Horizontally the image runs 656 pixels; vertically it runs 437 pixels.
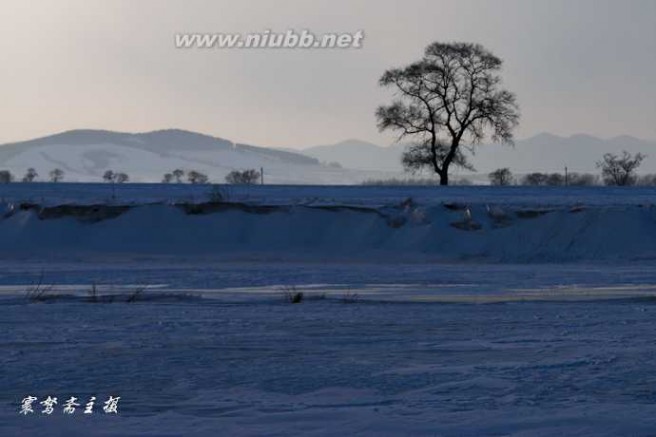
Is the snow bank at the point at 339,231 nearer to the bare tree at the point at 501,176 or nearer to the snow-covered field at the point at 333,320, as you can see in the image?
the snow-covered field at the point at 333,320

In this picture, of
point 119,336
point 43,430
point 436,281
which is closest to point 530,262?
point 436,281

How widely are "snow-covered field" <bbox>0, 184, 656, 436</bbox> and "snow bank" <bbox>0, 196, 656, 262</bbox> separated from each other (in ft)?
0.25

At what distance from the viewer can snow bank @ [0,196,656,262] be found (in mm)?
32906

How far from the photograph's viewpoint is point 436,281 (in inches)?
913

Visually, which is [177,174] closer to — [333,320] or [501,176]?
[501,176]

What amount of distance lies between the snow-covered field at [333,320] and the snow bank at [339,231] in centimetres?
7

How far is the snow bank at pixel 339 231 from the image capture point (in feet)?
108

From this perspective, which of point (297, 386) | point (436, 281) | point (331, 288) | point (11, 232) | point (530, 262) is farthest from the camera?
point (11, 232)

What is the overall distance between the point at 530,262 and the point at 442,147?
3376 centimetres

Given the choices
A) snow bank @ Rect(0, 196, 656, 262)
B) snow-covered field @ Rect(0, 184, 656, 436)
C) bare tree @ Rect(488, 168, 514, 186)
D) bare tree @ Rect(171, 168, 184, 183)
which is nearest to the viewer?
snow-covered field @ Rect(0, 184, 656, 436)

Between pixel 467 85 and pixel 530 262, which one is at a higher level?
pixel 467 85

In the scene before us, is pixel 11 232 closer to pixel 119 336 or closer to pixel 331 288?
pixel 331 288

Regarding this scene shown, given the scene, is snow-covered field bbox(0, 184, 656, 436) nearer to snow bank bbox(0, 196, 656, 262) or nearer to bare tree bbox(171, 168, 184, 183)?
snow bank bbox(0, 196, 656, 262)

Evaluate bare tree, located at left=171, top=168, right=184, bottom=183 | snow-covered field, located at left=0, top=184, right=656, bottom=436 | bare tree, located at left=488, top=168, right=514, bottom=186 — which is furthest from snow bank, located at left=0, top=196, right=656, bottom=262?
bare tree, located at left=171, top=168, right=184, bottom=183
